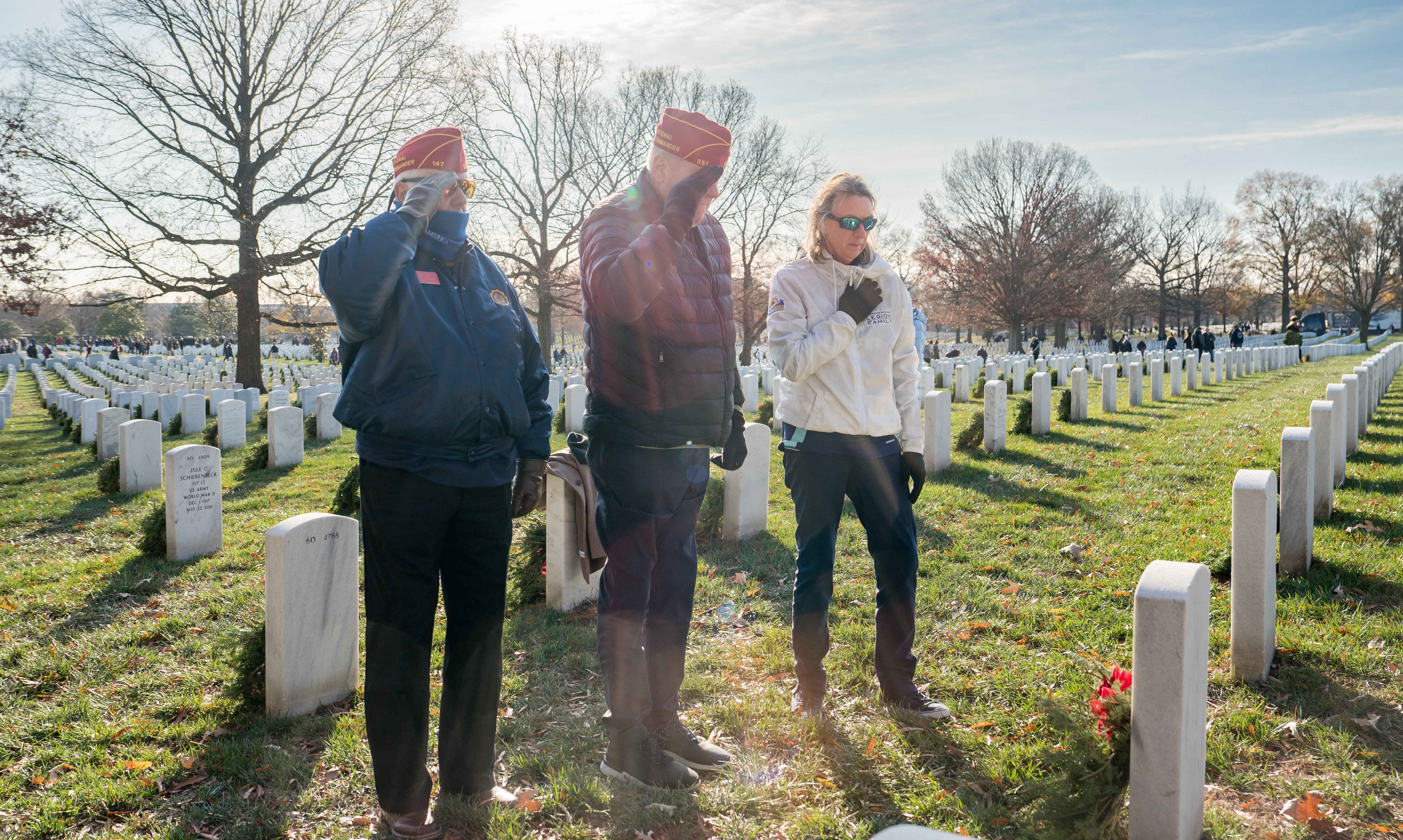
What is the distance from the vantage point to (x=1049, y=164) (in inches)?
1822

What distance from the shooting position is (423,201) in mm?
2408

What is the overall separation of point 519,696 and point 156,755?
1.42m

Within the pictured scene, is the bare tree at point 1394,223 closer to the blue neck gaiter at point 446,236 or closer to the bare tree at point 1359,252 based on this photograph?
the bare tree at point 1359,252

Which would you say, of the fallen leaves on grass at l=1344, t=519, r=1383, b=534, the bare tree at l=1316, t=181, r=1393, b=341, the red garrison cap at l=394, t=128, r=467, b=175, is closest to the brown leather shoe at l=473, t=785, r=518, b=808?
the red garrison cap at l=394, t=128, r=467, b=175

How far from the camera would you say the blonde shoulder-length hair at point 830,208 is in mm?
3156

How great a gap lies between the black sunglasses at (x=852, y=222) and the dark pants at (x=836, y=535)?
893 millimetres

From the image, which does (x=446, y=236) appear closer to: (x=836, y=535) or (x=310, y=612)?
(x=836, y=535)

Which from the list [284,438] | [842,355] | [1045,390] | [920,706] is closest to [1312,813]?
[920,706]

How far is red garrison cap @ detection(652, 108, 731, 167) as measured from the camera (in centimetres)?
268

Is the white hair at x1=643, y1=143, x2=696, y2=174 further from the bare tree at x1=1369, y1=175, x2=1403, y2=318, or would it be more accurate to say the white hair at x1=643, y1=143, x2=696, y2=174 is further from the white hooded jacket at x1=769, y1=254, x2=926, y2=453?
the bare tree at x1=1369, y1=175, x2=1403, y2=318

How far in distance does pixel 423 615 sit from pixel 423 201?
49.5 inches

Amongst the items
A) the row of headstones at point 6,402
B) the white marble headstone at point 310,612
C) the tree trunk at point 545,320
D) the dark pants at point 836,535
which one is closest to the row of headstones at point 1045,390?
the dark pants at point 836,535

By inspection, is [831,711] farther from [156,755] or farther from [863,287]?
[156,755]

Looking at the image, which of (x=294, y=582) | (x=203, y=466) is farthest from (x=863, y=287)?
(x=203, y=466)
